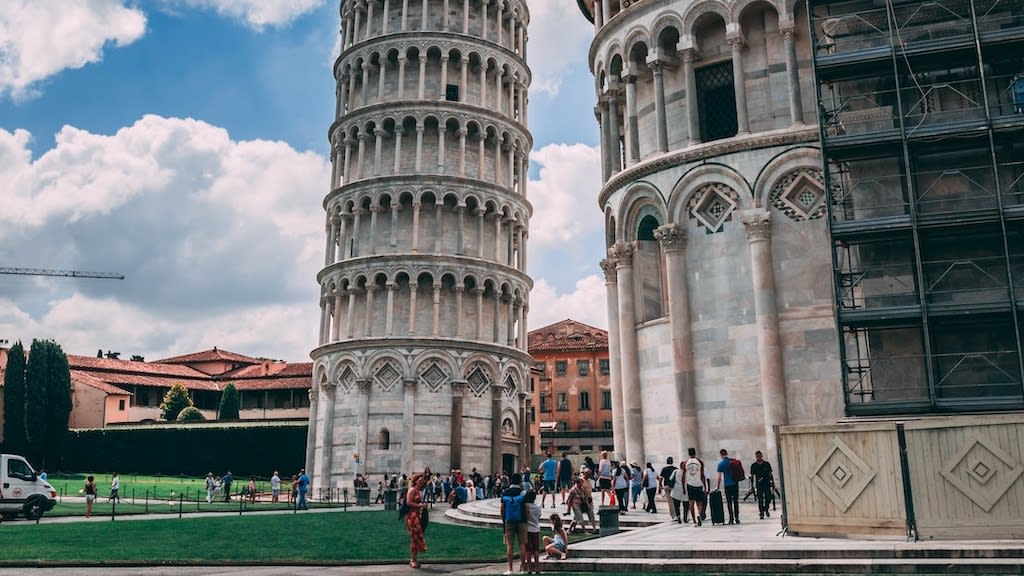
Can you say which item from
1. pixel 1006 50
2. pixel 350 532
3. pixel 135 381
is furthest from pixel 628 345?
pixel 135 381

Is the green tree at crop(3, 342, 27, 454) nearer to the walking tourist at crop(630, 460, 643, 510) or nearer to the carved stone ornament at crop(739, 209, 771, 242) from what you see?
the walking tourist at crop(630, 460, 643, 510)

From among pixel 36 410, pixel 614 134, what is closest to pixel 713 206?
pixel 614 134

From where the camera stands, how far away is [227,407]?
246 ft

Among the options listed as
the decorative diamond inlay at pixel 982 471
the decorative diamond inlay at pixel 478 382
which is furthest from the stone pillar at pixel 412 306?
the decorative diamond inlay at pixel 982 471

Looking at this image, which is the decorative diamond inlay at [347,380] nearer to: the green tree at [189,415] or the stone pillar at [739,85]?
the stone pillar at [739,85]

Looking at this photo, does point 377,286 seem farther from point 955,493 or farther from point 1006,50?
point 955,493

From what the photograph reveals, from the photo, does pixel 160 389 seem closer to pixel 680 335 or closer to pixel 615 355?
pixel 615 355

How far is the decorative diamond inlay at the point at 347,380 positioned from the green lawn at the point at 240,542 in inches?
808

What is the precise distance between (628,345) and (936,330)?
8949 millimetres

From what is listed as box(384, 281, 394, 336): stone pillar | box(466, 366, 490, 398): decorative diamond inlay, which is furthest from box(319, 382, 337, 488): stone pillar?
box(466, 366, 490, 398): decorative diamond inlay

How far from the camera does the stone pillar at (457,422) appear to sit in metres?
46.8

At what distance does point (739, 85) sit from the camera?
2609cm

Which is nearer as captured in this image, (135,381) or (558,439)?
(135,381)

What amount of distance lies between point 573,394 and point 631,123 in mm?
61753
